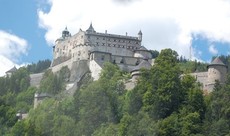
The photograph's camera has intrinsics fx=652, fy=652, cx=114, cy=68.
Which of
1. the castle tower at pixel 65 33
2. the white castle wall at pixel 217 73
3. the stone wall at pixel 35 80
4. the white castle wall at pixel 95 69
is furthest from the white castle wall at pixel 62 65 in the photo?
the white castle wall at pixel 217 73

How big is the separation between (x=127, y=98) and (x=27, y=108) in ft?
89.5

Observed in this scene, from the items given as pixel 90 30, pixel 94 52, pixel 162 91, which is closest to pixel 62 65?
pixel 90 30

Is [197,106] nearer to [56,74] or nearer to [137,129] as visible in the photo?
[137,129]

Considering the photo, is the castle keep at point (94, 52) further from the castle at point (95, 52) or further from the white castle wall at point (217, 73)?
the white castle wall at point (217, 73)

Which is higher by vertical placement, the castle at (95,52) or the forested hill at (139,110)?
the castle at (95,52)

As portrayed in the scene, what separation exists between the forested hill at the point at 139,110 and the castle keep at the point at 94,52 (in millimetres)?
9449

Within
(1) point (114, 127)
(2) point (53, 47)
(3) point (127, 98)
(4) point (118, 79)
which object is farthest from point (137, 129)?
(2) point (53, 47)

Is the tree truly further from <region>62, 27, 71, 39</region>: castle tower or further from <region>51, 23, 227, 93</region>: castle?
<region>62, 27, 71, 39</region>: castle tower

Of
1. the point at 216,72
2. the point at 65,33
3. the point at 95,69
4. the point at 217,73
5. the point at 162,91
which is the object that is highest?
the point at 65,33

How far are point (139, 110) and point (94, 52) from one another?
96.1ft

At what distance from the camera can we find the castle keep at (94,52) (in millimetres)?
88000

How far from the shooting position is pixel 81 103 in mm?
67812

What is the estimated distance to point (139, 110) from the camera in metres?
59.5

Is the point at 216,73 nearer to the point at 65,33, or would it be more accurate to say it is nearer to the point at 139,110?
the point at 139,110
